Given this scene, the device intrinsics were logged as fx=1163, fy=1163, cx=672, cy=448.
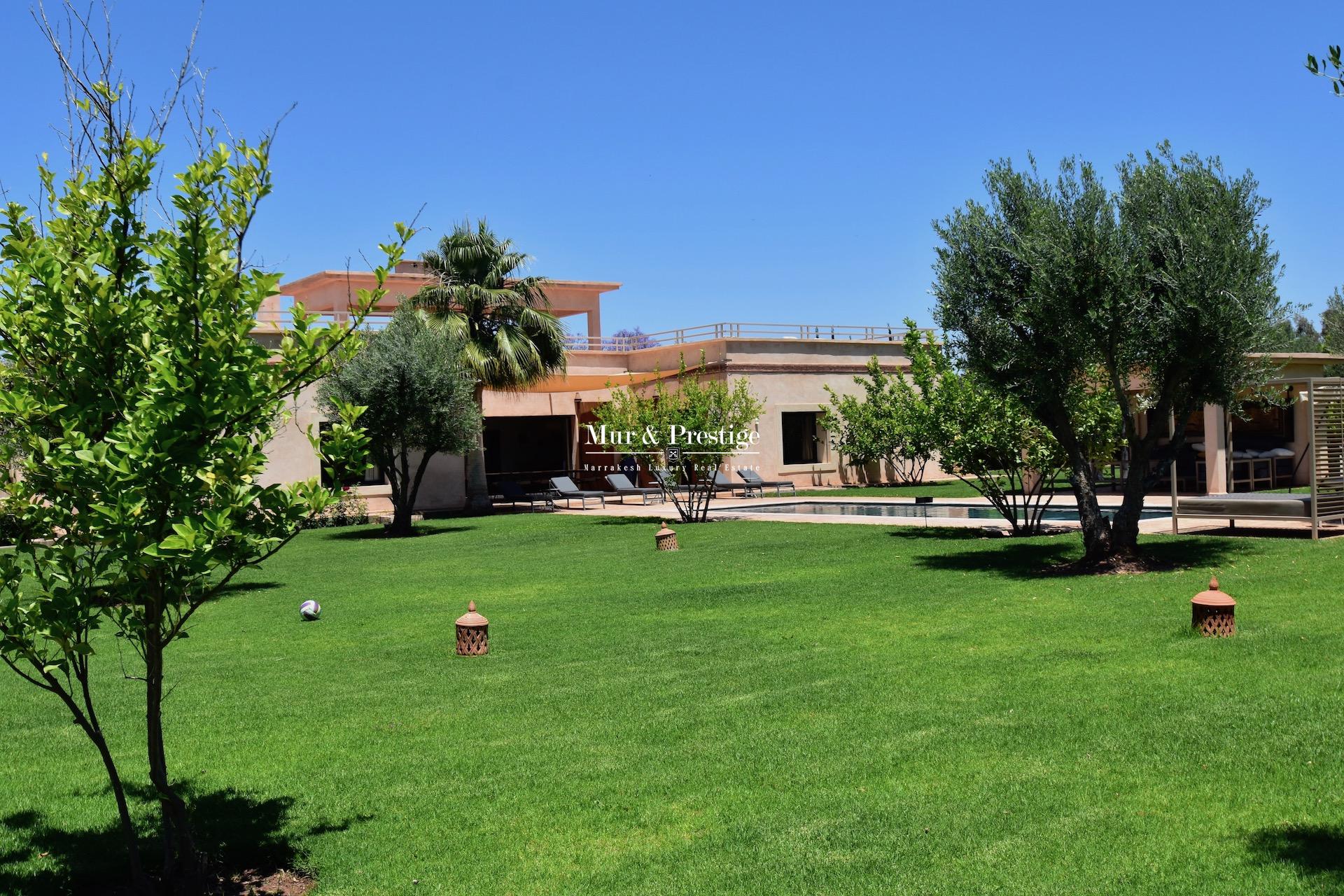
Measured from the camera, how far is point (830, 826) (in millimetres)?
5035

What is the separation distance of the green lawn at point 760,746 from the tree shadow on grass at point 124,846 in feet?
0.06

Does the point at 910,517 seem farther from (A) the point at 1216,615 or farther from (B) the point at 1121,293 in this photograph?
(A) the point at 1216,615

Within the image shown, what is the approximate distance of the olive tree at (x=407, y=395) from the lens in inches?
886

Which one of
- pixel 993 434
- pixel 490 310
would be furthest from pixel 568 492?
pixel 993 434

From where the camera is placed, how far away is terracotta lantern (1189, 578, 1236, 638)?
857 centimetres

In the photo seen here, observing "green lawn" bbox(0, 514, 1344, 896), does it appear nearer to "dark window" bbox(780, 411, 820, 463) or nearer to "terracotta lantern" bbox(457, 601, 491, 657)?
"terracotta lantern" bbox(457, 601, 491, 657)

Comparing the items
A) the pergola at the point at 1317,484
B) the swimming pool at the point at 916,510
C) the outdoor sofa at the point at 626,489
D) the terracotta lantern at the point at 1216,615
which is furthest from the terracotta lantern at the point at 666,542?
the outdoor sofa at the point at 626,489

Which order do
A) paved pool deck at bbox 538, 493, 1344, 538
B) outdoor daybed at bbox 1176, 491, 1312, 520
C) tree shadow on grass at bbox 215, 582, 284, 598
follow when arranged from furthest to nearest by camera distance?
paved pool deck at bbox 538, 493, 1344, 538 → outdoor daybed at bbox 1176, 491, 1312, 520 → tree shadow on grass at bbox 215, 582, 284, 598

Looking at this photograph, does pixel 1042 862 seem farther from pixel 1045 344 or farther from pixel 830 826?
pixel 1045 344

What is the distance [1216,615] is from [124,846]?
24.1ft

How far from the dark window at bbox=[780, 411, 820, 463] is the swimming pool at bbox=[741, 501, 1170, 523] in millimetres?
6242

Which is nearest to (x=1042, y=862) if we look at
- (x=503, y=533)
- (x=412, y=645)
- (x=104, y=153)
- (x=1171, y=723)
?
(x=1171, y=723)

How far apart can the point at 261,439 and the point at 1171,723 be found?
4.92m

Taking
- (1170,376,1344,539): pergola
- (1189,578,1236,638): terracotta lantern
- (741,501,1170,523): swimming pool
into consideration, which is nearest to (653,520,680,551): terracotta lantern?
(741,501,1170,523): swimming pool
